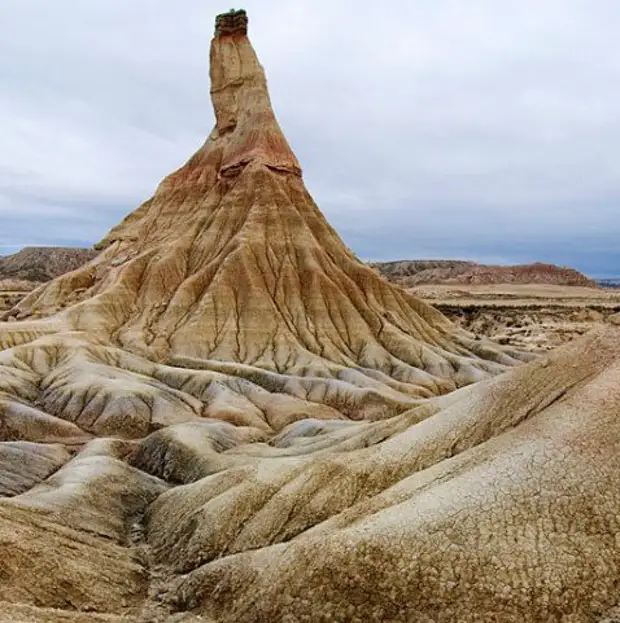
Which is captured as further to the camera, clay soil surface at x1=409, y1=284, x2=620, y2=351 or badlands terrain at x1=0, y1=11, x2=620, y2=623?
clay soil surface at x1=409, y1=284, x2=620, y2=351

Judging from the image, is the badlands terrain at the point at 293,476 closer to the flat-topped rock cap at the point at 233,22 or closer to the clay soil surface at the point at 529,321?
the clay soil surface at the point at 529,321

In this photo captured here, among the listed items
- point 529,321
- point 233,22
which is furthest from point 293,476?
point 529,321

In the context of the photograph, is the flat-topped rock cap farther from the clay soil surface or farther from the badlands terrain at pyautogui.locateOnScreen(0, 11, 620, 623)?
the clay soil surface

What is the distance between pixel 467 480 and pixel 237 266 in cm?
5304

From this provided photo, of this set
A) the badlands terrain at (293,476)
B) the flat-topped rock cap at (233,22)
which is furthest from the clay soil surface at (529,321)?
the flat-topped rock cap at (233,22)

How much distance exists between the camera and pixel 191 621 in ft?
57.2

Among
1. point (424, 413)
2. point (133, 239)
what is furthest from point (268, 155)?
point (424, 413)

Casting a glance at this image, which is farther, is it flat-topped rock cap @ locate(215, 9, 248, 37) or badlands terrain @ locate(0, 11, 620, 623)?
flat-topped rock cap @ locate(215, 9, 248, 37)

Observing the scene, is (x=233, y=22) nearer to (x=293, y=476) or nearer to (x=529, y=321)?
(x=529, y=321)

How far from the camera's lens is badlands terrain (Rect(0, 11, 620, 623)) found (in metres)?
15.0

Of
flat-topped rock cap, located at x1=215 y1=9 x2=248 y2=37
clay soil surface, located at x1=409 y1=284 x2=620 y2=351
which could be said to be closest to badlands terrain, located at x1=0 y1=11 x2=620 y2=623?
clay soil surface, located at x1=409 y1=284 x2=620 y2=351

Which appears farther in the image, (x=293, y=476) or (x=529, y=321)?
(x=529, y=321)

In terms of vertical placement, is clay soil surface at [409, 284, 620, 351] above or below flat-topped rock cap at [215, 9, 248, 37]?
below

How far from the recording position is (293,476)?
23.0 metres
